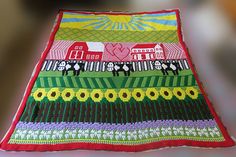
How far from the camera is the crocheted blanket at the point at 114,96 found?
817mm

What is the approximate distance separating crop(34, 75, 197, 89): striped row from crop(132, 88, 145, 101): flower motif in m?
0.02

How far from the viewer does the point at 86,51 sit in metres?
1.15

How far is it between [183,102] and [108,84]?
0.26 m


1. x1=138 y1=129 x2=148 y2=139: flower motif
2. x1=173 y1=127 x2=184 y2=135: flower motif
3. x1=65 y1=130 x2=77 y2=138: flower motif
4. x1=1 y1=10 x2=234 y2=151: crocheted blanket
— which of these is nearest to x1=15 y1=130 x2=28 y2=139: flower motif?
x1=1 y1=10 x2=234 y2=151: crocheted blanket

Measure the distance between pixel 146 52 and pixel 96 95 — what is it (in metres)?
0.32

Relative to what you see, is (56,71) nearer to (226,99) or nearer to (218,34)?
(226,99)

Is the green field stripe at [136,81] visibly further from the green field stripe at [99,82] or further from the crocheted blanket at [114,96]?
the green field stripe at [99,82]

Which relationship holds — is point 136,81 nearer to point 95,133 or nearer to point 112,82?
point 112,82

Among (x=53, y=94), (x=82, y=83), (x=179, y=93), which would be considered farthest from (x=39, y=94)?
(x=179, y=93)

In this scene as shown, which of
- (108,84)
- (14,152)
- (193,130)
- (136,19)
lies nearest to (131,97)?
(108,84)

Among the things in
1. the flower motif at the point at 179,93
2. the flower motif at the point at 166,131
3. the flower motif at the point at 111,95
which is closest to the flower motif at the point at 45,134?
the flower motif at the point at 111,95

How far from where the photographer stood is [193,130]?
851 mm

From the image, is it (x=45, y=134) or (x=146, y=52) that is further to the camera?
(x=146, y=52)

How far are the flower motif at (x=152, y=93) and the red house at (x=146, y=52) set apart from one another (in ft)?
0.59
